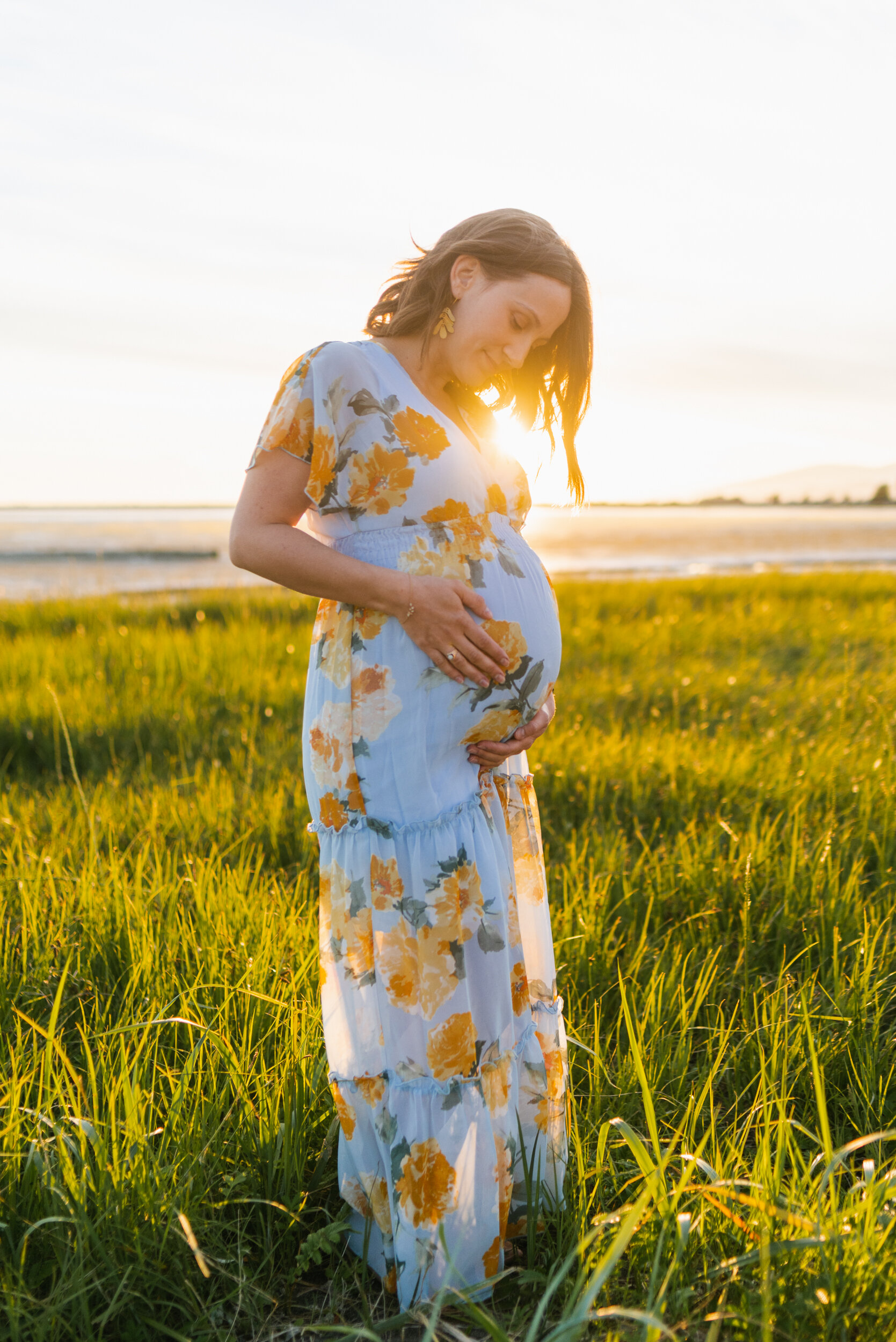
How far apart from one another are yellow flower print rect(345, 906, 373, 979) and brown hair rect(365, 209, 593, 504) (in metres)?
0.96

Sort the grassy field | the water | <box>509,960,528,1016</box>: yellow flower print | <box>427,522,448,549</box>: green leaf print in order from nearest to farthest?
1. the grassy field
2. <box>427,522,448,549</box>: green leaf print
3. <box>509,960,528,1016</box>: yellow flower print
4. the water

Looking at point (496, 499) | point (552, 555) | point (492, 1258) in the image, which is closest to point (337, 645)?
point (496, 499)

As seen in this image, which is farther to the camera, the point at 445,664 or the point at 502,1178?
the point at 502,1178

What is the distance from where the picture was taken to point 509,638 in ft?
4.77

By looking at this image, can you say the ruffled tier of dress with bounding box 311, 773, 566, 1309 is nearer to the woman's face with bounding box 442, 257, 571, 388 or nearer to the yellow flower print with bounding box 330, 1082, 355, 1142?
the yellow flower print with bounding box 330, 1082, 355, 1142

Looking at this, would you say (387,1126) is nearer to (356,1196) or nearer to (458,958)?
(356,1196)

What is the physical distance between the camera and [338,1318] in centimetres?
139

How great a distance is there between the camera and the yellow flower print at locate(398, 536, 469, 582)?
139 cm

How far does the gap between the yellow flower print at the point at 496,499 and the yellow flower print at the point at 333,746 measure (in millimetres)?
434

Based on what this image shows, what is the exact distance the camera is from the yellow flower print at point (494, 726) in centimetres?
145

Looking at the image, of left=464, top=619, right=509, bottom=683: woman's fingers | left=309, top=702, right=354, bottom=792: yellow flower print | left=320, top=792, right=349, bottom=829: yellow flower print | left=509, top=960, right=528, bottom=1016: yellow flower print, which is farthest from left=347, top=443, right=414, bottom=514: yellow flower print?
left=509, top=960, right=528, bottom=1016: yellow flower print

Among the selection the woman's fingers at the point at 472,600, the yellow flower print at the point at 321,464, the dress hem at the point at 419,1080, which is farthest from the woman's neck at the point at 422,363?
the dress hem at the point at 419,1080

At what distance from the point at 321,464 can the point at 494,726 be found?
0.53m

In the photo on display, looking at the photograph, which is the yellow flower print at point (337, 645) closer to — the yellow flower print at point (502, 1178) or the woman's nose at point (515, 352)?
the woman's nose at point (515, 352)
